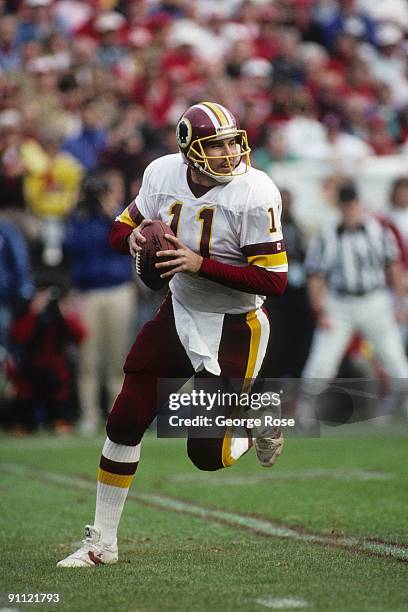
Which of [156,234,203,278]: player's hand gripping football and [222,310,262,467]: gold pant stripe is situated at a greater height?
[156,234,203,278]: player's hand gripping football

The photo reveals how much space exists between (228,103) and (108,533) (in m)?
7.53

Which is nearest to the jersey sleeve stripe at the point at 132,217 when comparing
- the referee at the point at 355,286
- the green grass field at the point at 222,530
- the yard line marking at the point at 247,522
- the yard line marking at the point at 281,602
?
the green grass field at the point at 222,530

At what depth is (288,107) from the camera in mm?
11945

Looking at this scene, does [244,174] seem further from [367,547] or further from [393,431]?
[393,431]

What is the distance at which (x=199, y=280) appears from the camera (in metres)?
4.66

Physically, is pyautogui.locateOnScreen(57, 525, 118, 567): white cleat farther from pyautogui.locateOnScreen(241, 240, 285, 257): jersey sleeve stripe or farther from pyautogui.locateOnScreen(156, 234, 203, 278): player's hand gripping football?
pyautogui.locateOnScreen(241, 240, 285, 257): jersey sleeve stripe

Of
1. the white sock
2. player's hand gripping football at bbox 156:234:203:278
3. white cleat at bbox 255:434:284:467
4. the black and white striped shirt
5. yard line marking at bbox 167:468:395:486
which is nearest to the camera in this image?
player's hand gripping football at bbox 156:234:203:278

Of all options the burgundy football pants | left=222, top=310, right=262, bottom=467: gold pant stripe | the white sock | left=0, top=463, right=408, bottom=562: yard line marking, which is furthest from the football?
left=0, top=463, right=408, bottom=562: yard line marking

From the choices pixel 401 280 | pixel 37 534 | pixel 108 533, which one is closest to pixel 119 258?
pixel 401 280

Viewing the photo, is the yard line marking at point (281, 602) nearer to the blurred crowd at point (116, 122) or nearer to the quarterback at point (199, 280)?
the quarterback at point (199, 280)

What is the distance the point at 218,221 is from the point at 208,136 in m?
0.33

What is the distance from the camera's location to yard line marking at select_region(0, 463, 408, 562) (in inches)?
183

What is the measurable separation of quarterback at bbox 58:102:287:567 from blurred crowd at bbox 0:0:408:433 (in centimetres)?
447

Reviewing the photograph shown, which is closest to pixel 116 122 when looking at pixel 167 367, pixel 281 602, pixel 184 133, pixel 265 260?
pixel 184 133
